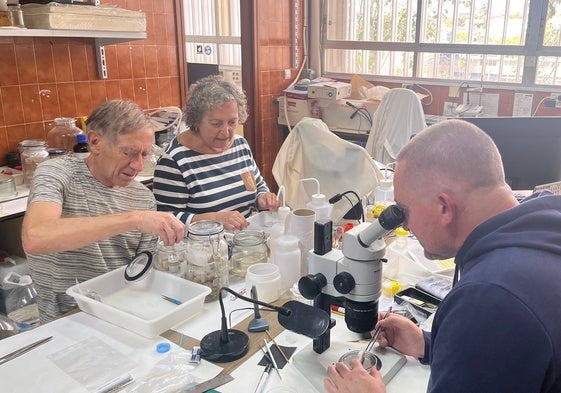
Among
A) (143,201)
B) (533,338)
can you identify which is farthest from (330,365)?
(143,201)

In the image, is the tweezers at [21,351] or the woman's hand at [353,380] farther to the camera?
the tweezers at [21,351]

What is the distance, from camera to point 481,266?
819mm

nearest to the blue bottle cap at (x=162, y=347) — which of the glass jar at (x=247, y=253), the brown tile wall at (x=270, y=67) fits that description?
the glass jar at (x=247, y=253)

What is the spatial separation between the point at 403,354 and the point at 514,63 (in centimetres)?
346

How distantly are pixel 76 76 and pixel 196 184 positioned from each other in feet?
5.29

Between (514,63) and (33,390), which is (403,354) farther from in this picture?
(514,63)

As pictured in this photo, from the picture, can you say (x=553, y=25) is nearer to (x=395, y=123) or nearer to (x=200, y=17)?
(x=395, y=123)

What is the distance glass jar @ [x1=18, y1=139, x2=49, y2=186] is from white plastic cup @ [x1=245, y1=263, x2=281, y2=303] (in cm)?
185

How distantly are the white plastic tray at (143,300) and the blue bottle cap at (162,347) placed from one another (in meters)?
0.05

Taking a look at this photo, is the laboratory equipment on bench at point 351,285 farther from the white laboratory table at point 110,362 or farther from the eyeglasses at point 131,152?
the eyeglasses at point 131,152

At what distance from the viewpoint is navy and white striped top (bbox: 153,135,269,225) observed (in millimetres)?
2094

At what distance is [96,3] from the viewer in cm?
309

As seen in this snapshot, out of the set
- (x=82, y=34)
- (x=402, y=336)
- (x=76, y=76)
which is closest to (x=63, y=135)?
(x=76, y=76)

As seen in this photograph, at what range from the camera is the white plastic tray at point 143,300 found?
1274mm
